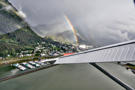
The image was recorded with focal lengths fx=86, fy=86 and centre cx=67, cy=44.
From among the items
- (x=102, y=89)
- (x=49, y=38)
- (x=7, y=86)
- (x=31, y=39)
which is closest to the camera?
(x=102, y=89)

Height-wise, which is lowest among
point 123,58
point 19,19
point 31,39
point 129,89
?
point 129,89

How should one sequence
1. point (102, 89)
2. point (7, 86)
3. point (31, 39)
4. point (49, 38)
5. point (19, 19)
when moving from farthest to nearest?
1. point (49, 38)
2. point (31, 39)
3. point (19, 19)
4. point (7, 86)
5. point (102, 89)

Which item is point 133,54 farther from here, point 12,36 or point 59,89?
point 12,36

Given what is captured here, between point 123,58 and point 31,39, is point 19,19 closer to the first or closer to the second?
point 31,39

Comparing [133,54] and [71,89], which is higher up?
[133,54]

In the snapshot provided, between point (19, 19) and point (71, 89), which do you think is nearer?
Result: point (71, 89)

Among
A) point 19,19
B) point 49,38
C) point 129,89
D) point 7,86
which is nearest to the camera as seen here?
point 129,89

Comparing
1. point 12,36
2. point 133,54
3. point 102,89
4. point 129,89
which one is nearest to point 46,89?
point 102,89

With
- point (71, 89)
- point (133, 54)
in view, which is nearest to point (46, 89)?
point (71, 89)

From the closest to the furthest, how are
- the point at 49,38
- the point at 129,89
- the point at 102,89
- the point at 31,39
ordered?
Result: 1. the point at 129,89
2. the point at 102,89
3. the point at 31,39
4. the point at 49,38
